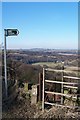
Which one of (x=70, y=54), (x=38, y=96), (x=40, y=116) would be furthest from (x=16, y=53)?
(x=40, y=116)

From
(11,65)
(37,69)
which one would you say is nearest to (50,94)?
(37,69)

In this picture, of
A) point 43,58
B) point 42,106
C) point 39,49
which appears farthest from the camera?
point 39,49

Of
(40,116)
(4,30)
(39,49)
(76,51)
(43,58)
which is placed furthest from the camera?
(39,49)

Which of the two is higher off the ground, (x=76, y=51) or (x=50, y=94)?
(x=76, y=51)

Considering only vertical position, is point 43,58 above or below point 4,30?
below

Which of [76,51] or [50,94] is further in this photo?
[76,51]

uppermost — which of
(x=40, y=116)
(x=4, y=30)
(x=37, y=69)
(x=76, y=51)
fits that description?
(x=4, y=30)

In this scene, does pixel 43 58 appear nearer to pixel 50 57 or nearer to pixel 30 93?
pixel 50 57

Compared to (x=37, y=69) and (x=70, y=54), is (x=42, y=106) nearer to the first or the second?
(x=37, y=69)

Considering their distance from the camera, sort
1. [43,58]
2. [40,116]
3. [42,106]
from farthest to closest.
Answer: [43,58]
[42,106]
[40,116]
